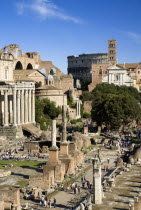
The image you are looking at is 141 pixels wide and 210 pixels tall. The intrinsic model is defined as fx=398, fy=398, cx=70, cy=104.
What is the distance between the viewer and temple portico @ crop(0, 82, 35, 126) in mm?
53344

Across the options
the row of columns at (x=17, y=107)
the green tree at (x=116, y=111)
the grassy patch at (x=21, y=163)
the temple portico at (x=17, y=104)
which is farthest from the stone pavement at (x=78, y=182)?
the temple portico at (x=17, y=104)

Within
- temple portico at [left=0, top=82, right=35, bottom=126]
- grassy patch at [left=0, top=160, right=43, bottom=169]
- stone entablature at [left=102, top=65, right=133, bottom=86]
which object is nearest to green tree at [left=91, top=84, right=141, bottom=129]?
temple portico at [left=0, top=82, right=35, bottom=126]

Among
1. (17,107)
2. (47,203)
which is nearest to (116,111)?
(17,107)

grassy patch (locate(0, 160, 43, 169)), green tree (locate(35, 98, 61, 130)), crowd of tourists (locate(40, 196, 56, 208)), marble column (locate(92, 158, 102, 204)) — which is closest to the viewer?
marble column (locate(92, 158, 102, 204))

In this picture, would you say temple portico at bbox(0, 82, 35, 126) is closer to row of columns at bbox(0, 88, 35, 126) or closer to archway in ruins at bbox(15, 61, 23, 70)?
row of columns at bbox(0, 88, 35, 126)

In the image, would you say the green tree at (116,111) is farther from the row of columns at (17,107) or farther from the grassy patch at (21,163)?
the grassy patch at (21,163)

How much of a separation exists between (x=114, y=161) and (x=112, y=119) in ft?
53.5

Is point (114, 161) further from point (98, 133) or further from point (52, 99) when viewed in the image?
point (52, 99)

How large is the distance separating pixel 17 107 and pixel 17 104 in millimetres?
415

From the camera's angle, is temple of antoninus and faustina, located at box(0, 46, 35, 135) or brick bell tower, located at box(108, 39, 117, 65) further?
brick bell tower, located at box(108, 39, 117, 65)

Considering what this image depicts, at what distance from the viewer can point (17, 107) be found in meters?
54.4

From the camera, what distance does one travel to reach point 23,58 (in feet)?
281

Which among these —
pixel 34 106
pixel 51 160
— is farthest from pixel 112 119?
pixel 51 160

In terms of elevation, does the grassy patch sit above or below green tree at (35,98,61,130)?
below
